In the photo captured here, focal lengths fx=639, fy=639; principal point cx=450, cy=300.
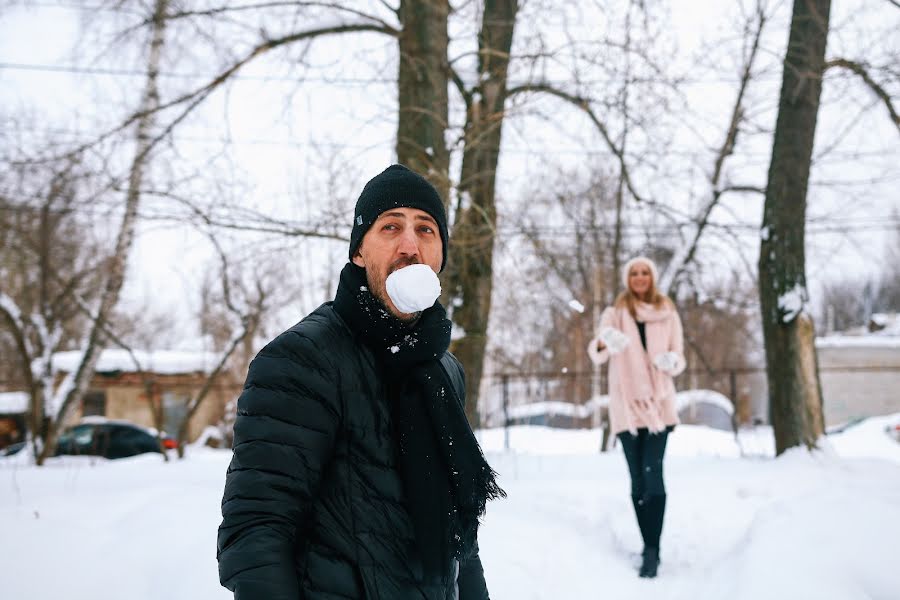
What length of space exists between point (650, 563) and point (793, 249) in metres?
4.68

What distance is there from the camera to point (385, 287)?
149cm

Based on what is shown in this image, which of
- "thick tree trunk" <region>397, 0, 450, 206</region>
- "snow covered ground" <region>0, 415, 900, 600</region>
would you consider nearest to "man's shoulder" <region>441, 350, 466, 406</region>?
"snow covered ground" <region>0, 415, 900, 600</region>

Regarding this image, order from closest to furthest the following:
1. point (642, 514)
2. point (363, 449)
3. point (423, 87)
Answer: point (363, 449) < point (642, 514) < point (423, 87)

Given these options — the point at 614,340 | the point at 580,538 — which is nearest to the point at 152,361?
the point at 580,538

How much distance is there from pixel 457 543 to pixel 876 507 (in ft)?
10.6

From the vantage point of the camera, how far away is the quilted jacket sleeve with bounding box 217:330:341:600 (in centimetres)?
117

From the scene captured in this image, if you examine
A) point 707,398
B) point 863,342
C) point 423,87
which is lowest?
point 707,398

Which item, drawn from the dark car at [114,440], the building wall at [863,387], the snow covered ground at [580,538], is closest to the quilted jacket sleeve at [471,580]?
the snow covered ground at [580,538]

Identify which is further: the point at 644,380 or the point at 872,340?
the point at 872,340

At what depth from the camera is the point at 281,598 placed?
115 centimetres

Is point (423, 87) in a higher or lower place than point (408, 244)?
higher

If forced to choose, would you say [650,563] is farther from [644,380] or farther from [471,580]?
[471,580]

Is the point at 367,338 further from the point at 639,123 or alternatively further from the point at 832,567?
the point at 639,123

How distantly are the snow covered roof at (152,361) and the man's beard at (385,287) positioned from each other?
22857 mm
